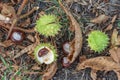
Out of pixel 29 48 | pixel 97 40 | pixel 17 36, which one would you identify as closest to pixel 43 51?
pixel 29 48

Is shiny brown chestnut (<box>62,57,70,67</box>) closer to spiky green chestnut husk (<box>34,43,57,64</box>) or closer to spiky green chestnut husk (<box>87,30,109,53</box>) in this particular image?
spiky green chestnut husk (<box>34,43,57,64</box>)

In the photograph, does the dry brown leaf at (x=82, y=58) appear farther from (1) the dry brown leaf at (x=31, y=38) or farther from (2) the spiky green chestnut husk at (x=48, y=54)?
(1) the dry brown leaf at (x=31, y=38)

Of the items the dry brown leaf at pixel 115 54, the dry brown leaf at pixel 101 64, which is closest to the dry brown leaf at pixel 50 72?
the dry brown leaf at pixel 101 64

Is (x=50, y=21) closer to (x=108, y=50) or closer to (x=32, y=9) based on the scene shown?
(x=32, y=9)

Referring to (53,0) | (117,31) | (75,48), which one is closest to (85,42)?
(75,48)

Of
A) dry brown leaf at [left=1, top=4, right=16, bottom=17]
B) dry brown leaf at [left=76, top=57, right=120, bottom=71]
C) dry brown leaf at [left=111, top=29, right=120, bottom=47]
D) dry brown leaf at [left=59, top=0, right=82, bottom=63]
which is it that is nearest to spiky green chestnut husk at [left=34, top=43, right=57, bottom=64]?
dry brown leaf at [left=59, top=0, right=82, bottom=63]

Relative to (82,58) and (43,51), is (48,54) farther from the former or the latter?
(82,58)
